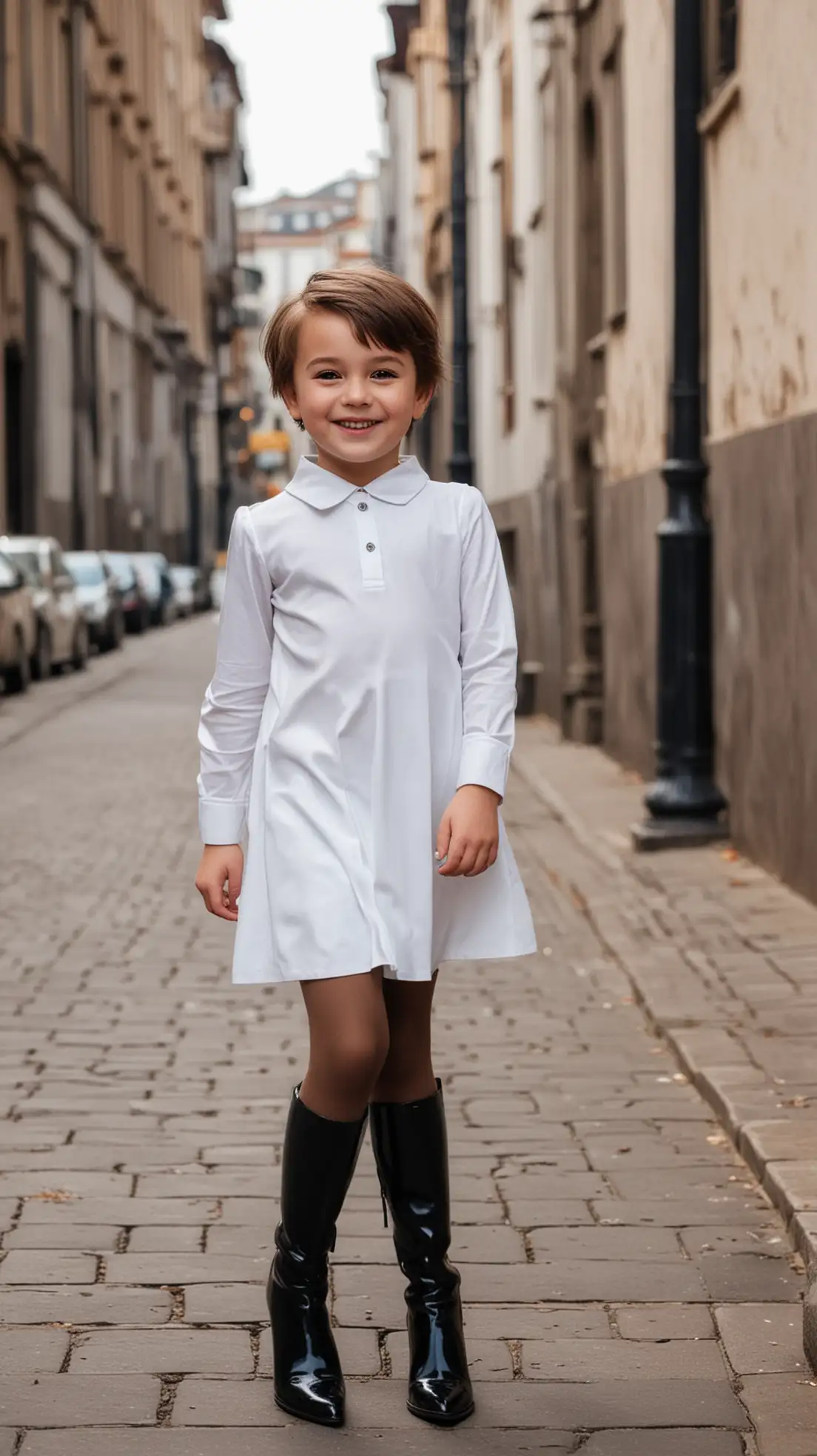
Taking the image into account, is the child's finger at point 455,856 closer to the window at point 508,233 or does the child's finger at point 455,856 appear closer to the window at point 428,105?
the window at point 508,233

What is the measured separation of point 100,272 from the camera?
51.0m

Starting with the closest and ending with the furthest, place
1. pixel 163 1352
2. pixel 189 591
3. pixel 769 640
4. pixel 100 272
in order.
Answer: pixel 163 1352 < pixel 769 640 < pixel 100 272 < pixel 189 591

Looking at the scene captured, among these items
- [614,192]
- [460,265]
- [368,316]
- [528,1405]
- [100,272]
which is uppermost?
[100,272]

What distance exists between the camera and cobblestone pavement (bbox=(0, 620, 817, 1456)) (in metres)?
3.91

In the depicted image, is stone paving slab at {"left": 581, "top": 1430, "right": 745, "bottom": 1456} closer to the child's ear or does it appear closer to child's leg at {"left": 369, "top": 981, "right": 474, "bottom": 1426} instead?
child's leg at {"left": 369, "top": 981, "right": 474, "bottom": 1426}

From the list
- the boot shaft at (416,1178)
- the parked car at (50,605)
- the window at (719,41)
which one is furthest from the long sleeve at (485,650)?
the parked car at (50,605)

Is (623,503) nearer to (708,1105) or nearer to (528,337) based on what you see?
(528,337)

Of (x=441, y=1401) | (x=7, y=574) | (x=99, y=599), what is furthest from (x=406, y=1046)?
(x=99, y=599)

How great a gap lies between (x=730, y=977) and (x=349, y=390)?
428 cm

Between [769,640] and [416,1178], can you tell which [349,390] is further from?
[769,640]

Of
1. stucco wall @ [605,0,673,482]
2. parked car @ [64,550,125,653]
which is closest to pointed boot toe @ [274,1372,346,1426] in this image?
stucco wall @ [605,0,673,482]

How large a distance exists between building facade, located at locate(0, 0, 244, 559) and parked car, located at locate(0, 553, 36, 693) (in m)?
13.5

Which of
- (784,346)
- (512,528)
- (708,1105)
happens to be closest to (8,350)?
(512,528)

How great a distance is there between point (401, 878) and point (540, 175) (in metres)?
17.5
